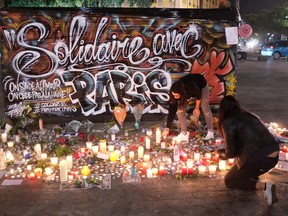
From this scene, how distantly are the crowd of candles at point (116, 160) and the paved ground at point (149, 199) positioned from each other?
0.72 feet

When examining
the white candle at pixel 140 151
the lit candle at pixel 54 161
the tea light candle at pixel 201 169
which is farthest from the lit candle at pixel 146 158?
the lit candle at pixel 54 161

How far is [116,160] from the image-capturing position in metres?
6.50

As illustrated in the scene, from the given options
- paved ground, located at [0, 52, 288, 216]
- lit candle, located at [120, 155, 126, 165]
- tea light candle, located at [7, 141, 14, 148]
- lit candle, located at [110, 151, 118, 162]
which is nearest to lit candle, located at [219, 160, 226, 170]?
paved ground, located at [0, 52, 288, 216]

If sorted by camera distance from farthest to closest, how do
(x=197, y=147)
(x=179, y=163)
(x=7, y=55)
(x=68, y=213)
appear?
(x=7, y=55) → (x=197, y=147) → (x=179, y=163) → (x=68, y=213)

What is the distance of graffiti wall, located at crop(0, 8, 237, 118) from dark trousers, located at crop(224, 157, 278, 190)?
4586mm

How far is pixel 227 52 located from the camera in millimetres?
9641

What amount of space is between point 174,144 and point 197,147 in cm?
50

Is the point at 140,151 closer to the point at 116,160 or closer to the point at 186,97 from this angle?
the point at 116,160

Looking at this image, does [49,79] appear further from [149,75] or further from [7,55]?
[149,75]

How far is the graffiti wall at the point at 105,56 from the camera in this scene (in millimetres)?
8688

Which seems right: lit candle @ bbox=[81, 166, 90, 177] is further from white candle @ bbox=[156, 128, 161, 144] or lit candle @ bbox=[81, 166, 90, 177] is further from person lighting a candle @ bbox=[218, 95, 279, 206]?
person lighting a candle @ bbox=[218, 95, 279, 206]

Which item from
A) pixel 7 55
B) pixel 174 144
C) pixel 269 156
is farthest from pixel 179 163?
→ pixel 7 55

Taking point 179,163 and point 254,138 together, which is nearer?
point 254,138

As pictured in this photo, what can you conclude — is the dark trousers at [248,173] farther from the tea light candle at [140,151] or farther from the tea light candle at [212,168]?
the tea light candle at [140,151]
